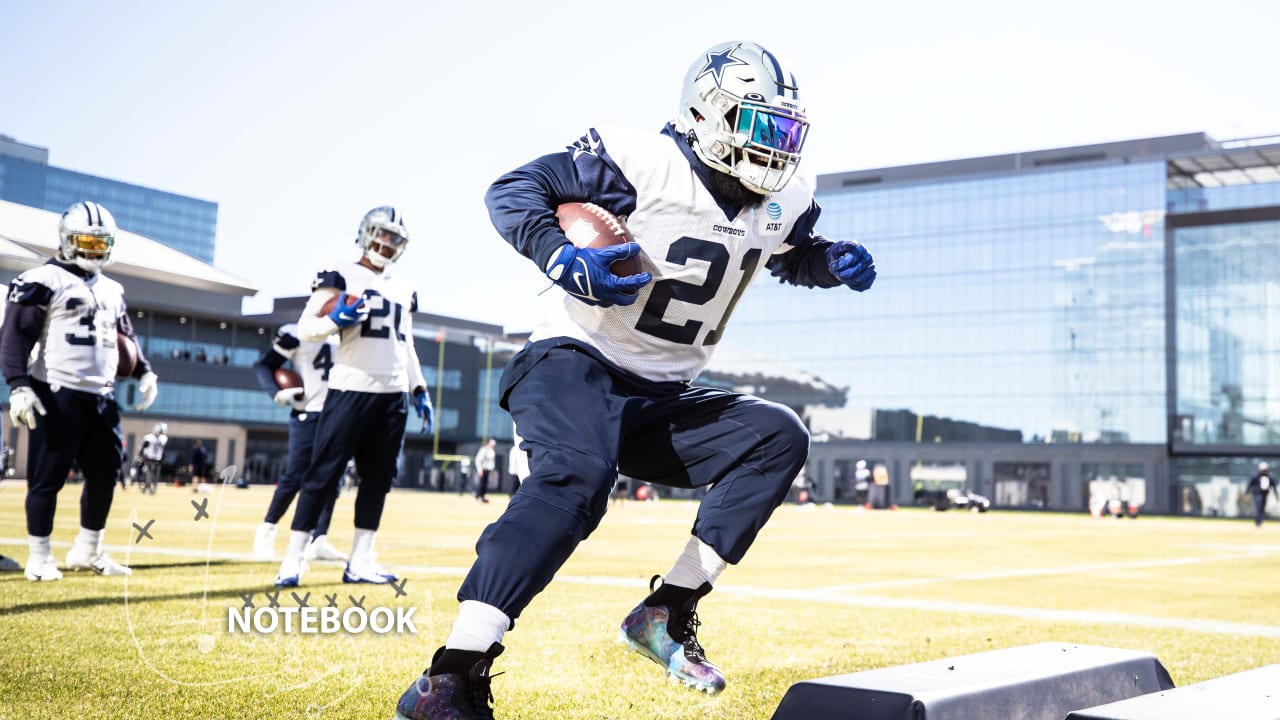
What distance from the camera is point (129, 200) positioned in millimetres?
144375

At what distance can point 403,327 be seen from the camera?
8.19 meters

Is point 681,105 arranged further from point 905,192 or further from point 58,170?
point 58,170

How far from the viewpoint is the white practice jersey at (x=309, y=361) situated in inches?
414

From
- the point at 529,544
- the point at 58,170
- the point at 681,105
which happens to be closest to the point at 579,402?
the point at 529,544

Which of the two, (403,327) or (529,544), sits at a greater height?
(403,327)

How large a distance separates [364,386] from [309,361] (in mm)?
3439

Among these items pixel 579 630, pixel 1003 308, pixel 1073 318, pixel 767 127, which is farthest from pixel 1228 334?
pixel 767 127

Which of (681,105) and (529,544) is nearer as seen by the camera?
(529,544)

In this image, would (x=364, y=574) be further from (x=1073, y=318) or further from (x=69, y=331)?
(x=1073, y=318)

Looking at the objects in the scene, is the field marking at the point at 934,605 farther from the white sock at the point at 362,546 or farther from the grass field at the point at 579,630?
the white sock at the point at 362,546

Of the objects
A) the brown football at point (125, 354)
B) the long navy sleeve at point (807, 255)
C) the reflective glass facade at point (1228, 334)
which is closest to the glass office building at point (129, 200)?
the reflective glass facade at point (1228, 334)

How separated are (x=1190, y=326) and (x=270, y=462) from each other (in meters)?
56.5

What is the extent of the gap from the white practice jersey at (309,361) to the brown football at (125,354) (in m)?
2.22

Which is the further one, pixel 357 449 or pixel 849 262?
pixel 357 449
